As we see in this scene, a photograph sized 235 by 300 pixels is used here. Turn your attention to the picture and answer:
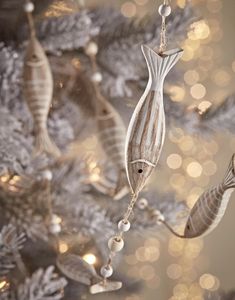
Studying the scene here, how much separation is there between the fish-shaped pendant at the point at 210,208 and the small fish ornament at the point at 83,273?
14cm

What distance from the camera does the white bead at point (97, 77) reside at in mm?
937

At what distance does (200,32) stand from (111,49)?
13 cm

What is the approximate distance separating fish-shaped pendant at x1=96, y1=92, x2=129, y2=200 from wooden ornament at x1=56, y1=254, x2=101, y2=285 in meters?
0.15

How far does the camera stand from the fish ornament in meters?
0.91

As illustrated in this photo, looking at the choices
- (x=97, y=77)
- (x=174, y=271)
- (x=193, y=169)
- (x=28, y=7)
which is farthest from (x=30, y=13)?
(x=174, y=271)

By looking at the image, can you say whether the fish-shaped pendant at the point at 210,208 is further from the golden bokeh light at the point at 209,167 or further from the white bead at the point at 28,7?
the white bead at the point at 28,7

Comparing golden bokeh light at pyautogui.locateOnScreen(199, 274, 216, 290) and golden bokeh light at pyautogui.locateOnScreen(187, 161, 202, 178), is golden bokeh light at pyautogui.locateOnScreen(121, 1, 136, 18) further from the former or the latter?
golden bokeh light at pyautogui.locateOnScreen(199, 274, 216, 290)

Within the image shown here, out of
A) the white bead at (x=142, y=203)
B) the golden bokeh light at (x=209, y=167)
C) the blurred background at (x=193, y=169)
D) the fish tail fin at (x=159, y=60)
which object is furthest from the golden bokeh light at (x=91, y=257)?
the fish tail fin at (x=159, y=60)

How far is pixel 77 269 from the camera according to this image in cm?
96

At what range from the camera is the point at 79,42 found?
0.91m

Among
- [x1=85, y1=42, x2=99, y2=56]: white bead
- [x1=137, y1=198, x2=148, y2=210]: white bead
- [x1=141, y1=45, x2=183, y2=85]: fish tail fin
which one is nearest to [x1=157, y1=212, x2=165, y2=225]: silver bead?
[x1=137, y1=198, x2=148, y2=210]: white bead

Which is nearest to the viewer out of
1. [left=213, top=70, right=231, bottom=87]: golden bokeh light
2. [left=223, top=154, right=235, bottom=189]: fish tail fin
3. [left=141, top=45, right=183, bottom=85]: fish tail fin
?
[left=141, top=45, right=183, bottom=85]: fish tail fin

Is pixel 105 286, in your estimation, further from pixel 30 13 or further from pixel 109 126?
pixel 30 13

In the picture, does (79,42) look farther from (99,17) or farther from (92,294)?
(92,294)
